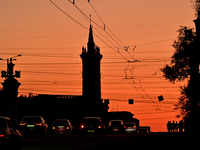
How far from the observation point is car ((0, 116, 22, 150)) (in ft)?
49.2

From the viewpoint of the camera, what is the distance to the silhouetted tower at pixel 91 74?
557ft

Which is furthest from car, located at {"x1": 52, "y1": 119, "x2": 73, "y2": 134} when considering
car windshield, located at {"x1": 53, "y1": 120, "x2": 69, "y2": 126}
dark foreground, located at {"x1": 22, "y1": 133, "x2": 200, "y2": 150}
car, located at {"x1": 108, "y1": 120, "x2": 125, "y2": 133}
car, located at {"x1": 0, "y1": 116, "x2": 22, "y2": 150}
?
car, located at {"x1": 0, "y1": 116, "x2": 22, "y2": 150}

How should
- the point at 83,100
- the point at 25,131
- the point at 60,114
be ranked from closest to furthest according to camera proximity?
the point at 25,131 < the point at 60,114 < the point at 83,100

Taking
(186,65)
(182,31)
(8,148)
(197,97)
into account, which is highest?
(182,31)

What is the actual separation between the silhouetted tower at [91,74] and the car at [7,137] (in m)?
147

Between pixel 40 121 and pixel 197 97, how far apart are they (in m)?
23.3

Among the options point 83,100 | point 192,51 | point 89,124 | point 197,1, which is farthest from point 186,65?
point 83,100

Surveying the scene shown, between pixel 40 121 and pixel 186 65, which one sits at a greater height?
pixel 186 65

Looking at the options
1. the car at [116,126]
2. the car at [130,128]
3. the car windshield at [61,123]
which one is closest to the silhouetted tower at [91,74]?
the car at [130,128]

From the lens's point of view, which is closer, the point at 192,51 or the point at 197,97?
the point at 192,51

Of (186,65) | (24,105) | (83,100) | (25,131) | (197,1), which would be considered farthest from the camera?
(83,100)

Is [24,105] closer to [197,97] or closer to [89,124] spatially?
[197,97]

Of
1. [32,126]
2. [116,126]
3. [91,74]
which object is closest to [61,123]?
[116,126]

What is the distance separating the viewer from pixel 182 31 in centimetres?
5325
